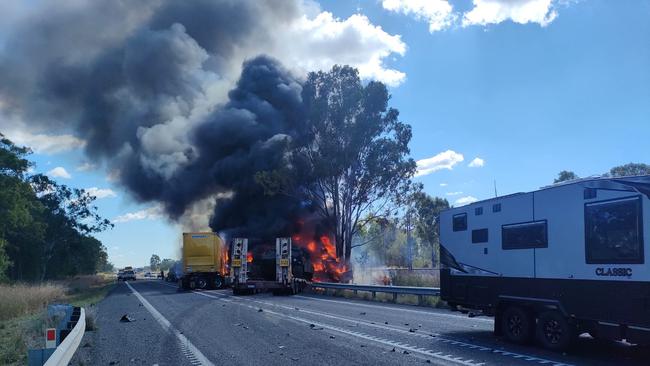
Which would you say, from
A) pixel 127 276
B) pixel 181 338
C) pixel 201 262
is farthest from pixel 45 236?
pixel 181 338

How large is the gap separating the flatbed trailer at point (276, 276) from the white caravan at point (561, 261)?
1621 cm

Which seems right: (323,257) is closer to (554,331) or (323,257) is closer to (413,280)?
(413,280)

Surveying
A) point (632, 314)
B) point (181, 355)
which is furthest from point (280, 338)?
point (632, 314)

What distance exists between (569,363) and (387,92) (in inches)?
1267

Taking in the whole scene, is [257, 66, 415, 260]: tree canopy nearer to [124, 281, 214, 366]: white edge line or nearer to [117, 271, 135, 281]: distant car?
[124, 281, 214, 366]: white edge line

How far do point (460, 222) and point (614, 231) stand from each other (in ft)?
13.2

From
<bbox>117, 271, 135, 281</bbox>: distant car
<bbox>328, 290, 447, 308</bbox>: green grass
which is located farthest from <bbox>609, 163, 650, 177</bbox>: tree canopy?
<bbox>117, 271, 135, 281</bbox>: distant car

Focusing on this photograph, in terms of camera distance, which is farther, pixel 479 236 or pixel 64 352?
pixel 479 236

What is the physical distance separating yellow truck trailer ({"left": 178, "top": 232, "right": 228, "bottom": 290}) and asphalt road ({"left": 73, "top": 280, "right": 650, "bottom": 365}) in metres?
18.3

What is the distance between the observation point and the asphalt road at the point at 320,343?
26.6ft

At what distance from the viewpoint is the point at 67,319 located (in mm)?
10633

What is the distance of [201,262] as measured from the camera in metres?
33.5

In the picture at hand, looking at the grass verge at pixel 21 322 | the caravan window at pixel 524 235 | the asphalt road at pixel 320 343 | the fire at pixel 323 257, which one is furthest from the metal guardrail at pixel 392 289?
the grass verge at pixel 21 322

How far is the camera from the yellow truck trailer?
33156 mm
